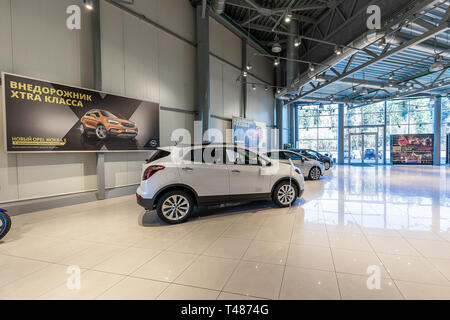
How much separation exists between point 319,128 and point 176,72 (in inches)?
539

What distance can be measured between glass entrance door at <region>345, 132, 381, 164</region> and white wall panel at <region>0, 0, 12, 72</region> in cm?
1903

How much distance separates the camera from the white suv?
385cm

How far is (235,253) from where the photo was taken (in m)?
2.81

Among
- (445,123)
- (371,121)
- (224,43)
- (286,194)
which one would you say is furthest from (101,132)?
(445,123)

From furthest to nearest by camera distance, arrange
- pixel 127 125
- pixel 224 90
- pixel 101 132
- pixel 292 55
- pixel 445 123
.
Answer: pixel 445 123, pixel 292 55, pixel 224 90, pixel 127 125, pixel 101 132

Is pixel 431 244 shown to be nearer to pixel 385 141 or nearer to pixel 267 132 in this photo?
pixel 267 132

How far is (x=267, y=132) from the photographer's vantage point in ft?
48.1

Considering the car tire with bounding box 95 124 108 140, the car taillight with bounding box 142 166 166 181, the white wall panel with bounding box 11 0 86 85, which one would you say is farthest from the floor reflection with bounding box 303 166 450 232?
the white wall panel with bounding box 11 0 86 85

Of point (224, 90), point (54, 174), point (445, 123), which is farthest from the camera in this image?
point (445, 123)

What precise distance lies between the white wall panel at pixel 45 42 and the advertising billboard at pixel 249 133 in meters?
7.11

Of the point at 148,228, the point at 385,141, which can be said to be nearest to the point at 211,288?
the point at 148,228

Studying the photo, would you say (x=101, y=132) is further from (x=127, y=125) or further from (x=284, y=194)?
(x=284, y=194)

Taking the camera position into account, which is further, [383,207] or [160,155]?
[383,207]

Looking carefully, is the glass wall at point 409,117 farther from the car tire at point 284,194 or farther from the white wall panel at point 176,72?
the car tire at point 284,194
